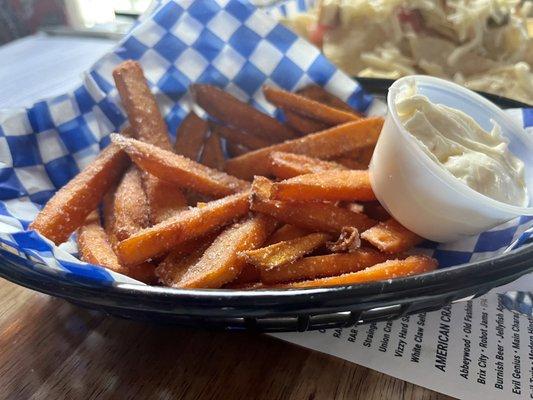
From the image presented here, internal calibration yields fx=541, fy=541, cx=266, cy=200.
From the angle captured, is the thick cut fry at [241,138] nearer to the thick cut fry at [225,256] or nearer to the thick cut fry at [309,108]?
the thick cut fry at [309,108]

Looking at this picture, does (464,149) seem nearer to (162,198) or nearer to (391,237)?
(391,237)

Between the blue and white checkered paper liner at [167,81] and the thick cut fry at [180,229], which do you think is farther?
the blue and white checkered paper liner at [167,81]

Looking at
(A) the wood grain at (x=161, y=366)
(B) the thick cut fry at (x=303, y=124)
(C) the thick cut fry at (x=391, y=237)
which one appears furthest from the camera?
(B) the thick cut fry at (x=303, y=124)

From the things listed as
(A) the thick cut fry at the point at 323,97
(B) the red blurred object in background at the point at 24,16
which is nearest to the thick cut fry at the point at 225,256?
(A) the thick cut fry at the point at 323,97

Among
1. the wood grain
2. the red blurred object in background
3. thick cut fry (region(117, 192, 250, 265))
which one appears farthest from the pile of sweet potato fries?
the red blurred object in background

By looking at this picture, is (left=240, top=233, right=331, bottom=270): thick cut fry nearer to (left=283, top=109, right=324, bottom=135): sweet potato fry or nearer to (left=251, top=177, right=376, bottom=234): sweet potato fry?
(left=251, top=177, right=376, bottom=234): sweet potato fry

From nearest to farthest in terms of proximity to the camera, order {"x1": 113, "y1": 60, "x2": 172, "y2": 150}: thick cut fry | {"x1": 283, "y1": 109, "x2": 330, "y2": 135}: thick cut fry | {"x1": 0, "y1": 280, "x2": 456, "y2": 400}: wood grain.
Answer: {"x1": 0, "y1": 280, "x2": 456, "y2": 400}: wood grain, {"x1": 113, "y1": 60, "x2": 172, "y2": 150}: thick cut fry, {"x1": 283, "y1": 109, "x2": 330, "y2": 135}: thick cut fry

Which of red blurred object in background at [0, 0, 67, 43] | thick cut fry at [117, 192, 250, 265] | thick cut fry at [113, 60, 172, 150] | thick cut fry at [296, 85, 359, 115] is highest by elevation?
thick cut fry at [113, 60, 172, 150]

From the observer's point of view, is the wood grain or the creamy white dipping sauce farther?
the creamy white dipping sauce

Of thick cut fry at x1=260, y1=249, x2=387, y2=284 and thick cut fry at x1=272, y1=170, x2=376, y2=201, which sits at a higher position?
thick cut fry at x1=272, y1=170, x2=376, y2=201
